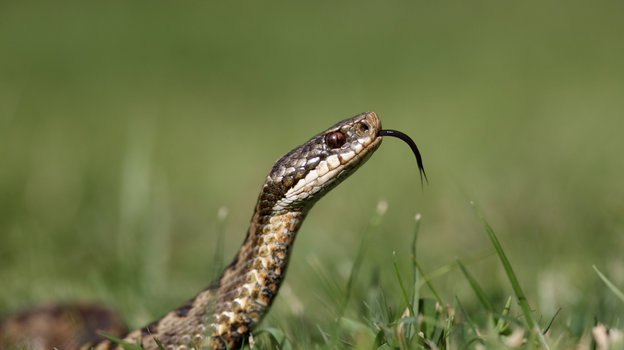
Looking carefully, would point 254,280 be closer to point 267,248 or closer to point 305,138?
point 267,248

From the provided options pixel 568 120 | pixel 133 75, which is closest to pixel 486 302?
pixel 568 120

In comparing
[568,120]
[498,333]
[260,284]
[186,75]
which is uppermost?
[186,75]

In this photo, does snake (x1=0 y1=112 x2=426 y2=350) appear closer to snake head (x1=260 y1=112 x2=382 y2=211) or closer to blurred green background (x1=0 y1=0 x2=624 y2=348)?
snake head (x1=260 y1=112 x2=382 y2=211)

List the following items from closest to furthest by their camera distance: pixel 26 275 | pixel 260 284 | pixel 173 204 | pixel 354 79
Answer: pixel 260 284
pixel 26 275
pixel 173 204
pixel 354 79

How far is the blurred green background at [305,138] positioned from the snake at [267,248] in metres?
0.38

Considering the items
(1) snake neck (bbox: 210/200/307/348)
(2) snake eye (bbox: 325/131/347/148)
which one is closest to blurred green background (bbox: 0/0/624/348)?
(1) snake neck (bbox: 210/200/307/348)

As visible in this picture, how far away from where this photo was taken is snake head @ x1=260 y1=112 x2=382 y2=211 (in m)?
3.25

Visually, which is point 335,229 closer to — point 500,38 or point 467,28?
point 500,38

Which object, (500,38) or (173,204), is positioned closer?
(173,204)

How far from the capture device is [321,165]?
3.29 meters

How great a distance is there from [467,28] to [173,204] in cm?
1299

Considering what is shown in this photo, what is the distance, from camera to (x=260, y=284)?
3127 mm

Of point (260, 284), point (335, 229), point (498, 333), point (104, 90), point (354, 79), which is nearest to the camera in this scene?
point (498, 333)

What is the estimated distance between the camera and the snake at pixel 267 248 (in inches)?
123
